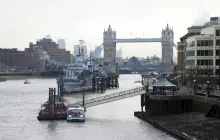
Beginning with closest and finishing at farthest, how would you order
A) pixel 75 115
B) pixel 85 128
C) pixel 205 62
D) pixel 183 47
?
pixel 85 128 < pixel 75 115 < pixel 205 62 < pixel 183 47

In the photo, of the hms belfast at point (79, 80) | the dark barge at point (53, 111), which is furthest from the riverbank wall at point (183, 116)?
the hms belfast at point (79, 80)

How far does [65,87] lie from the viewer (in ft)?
363

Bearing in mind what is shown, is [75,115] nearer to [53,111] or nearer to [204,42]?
[53,111]

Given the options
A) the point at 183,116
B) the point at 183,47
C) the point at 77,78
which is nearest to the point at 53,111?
the point at 183,116

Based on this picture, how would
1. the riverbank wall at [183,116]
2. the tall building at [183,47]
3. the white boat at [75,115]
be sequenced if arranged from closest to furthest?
the riverbank wall at [183,116] → the white boat at [75,115] → the tall building at [183,47]

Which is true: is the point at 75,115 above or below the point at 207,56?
below

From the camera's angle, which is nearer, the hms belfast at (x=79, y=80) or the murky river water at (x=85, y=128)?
the murky river water at (x=85, y=128)

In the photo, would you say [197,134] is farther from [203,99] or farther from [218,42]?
[218,42]

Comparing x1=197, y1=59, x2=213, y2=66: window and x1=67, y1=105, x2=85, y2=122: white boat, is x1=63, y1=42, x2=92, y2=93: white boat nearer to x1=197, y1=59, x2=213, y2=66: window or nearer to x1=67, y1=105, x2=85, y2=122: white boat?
x1=197, y1=59, x2=213, y2=66: window

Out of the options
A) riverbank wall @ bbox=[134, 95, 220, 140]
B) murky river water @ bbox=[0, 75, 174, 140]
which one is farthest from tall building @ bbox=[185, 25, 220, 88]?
riverbank wall @ bbox=[134, 95, 220, 140]

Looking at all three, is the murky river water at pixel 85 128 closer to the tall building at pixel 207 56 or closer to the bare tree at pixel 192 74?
the bare tree at pixel 192 74

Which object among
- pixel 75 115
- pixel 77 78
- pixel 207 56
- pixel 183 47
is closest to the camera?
pixel 75 115

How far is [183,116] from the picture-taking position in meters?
49.5

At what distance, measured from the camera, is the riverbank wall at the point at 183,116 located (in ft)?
130
